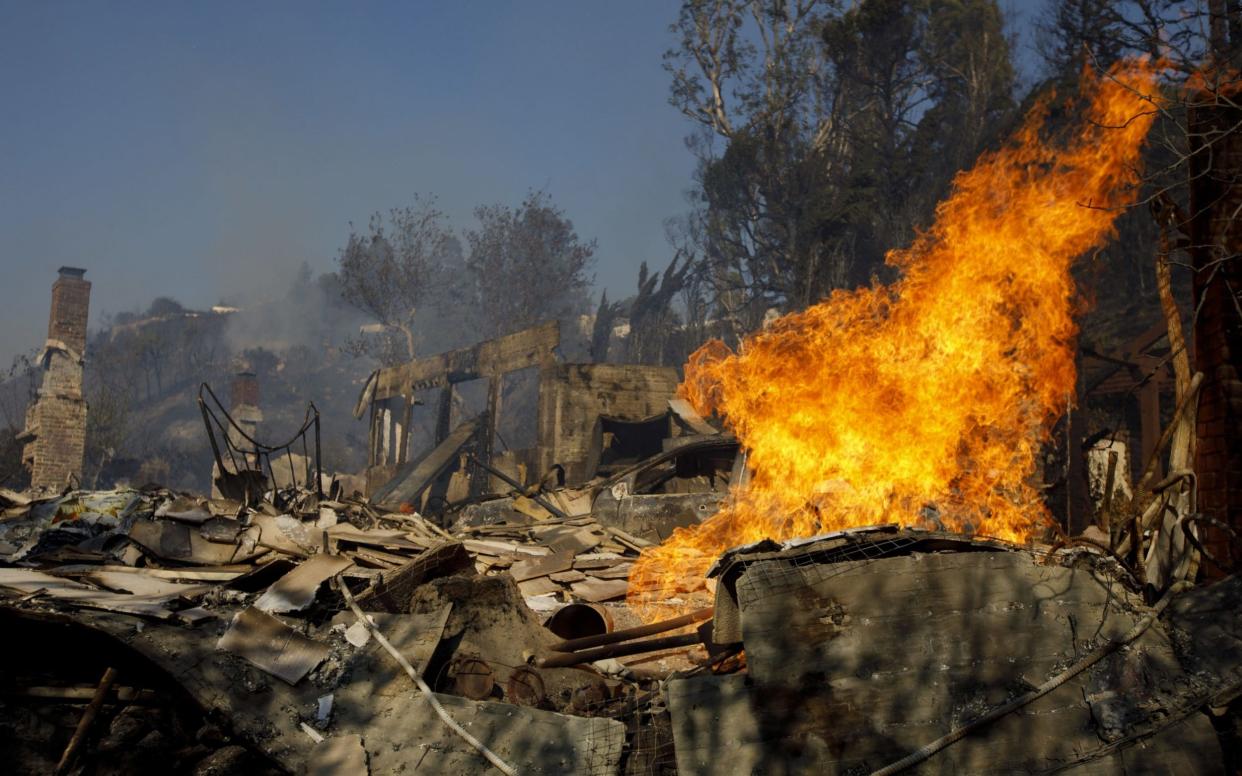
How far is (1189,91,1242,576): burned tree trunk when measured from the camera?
15.5ft

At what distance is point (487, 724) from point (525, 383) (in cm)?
4628

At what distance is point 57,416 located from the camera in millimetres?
25453

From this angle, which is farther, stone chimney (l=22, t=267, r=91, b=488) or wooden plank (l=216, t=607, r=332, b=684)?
stone chimney (l=22, t=267, r=91, b=488)

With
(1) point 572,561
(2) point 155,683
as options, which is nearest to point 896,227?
(1) point 572,561

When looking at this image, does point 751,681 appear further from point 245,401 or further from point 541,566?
point 245,401

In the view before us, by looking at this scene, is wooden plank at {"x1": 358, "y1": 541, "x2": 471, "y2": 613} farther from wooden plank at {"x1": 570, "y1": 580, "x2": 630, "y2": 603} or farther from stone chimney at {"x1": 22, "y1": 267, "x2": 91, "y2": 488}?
stone chimney at {"x1": 22, "y1": 267, "x2": 91, "y2": 488}

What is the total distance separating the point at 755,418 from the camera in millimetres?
9688

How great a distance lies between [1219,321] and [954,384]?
349cm

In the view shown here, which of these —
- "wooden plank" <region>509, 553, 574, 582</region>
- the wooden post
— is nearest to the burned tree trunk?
"wooden plank" <region>509, 553, 574, 582</region>

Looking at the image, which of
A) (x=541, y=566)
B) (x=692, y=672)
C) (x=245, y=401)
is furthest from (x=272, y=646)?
(x=245, y=401)

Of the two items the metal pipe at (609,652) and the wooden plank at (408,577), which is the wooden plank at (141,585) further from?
the metal pipe at (609,652)

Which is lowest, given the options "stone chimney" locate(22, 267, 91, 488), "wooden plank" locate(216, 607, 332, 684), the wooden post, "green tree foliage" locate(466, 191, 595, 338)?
the wooden post

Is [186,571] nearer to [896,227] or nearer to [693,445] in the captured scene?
[693,445]

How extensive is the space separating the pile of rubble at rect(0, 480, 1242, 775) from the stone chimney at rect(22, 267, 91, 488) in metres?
24.2
